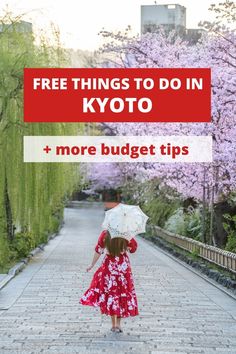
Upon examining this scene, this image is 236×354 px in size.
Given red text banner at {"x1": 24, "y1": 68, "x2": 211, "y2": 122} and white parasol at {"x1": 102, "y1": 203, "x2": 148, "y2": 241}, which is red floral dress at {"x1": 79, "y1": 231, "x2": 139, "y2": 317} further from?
red text banner at {"x1": 24, "y1": 68, "x2": 211, "y2": 122}

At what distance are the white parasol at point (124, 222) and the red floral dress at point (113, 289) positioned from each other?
0.14 m

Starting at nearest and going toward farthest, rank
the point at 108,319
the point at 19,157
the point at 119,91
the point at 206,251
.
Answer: the point at 108,319 < the point at 119,91 < the point at 19,157 < the point at 206,251

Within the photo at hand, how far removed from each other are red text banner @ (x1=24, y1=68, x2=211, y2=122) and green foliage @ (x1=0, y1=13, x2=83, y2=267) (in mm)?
415

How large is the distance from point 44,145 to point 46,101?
123 inches

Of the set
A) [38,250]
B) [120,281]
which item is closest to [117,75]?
[120,281]

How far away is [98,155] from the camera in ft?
174

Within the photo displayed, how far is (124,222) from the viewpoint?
366 inches

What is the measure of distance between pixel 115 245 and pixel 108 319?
5.68 ft

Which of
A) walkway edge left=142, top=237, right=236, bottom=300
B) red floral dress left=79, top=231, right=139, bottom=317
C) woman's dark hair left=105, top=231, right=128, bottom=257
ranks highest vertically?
woman's dark hair left=105, top=231, right=128, bottom=257

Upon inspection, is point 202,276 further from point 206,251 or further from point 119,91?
point 119,91

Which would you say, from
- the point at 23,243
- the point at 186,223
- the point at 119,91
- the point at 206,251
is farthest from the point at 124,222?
the point at 186,223

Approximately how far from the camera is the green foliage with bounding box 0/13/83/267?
1873cm

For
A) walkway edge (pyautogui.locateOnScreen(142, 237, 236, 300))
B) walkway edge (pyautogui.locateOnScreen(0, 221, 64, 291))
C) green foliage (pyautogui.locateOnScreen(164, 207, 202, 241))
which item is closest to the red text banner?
walkway edge (pyautogui.locateOnScreen(0, 221, 64, 291))

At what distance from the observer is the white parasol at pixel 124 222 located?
30.4 feet
